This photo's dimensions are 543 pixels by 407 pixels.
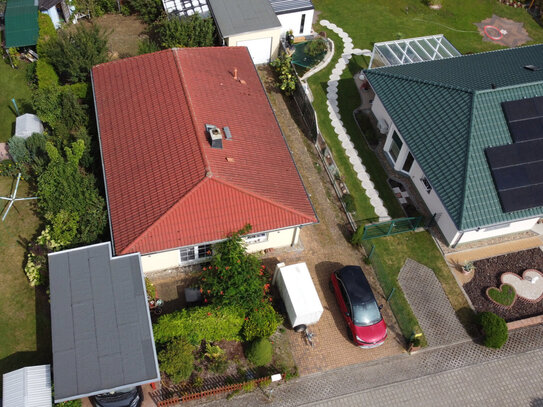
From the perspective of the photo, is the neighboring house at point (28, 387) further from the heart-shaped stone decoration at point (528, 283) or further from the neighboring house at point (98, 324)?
the heart-shaped stone decoration at point (528, 283)

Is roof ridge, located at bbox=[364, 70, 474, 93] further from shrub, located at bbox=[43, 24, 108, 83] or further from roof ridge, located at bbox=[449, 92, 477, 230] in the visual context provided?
shrub, located at bbox=[43, 24, 108, 83]

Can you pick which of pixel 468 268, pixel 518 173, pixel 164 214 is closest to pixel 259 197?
pixel 164 214

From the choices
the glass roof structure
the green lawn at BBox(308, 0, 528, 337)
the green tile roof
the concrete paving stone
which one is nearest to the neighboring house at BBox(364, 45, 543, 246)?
the green lawn at BBox(308, 0, 528, 337)

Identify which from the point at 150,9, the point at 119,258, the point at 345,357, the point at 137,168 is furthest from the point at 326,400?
the point at 150,9

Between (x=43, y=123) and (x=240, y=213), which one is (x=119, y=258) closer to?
(x=240, y=213)

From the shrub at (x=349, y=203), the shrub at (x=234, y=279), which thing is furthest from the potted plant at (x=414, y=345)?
the shrub at (x=349, y=203)
